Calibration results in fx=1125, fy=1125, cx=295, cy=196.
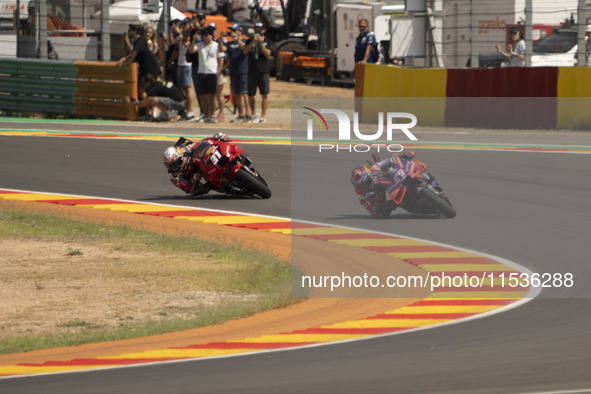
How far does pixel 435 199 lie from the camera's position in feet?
35.7

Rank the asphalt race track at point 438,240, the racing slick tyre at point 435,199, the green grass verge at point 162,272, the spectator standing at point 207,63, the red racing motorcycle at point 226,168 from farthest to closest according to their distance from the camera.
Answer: the spectator standing at point 207,63
the red racing motorcycle at point 226,168
the racing slick tyre at point 435,199
the green grass verge at point 162,272
the asphalt race track at point 438,240

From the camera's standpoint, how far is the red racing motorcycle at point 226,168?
1311 centimetres

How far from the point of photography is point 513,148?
1719cm

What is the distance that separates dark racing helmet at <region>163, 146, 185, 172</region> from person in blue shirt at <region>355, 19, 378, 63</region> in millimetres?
8773

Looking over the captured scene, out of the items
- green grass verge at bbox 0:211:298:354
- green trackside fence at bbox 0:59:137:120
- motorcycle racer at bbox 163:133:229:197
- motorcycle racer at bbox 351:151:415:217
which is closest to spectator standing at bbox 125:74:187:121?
green trackside fence at bbox 0:59:137:120

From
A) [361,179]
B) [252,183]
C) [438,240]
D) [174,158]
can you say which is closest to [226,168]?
[252,183]

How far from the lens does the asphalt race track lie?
585 cm

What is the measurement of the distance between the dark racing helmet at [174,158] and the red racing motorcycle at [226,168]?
5.4 inches

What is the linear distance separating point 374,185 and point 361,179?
14 centimetres

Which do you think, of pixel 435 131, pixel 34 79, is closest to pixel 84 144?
pixel 34 79

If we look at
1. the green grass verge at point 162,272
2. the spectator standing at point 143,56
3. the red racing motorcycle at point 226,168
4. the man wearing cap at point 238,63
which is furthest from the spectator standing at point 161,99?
the green grass verge at point 162,272

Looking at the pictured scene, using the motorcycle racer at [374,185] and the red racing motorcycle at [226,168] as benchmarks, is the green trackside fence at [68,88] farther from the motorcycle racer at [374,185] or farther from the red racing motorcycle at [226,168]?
the motorcycle racer at [374,185]

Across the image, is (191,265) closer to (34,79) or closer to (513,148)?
(513,148)

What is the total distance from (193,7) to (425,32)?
19.5 metres
